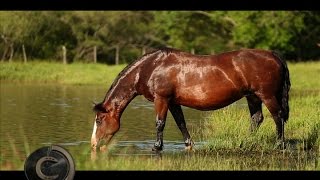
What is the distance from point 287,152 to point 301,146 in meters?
0.75

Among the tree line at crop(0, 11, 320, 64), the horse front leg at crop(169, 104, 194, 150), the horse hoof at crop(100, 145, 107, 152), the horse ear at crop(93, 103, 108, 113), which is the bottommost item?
the horse hoof at crop(100, 145, 107, 152)

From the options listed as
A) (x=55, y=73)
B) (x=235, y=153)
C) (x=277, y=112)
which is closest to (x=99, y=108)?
(x=235, y=153)

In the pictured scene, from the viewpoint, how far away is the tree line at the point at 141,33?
51344mm

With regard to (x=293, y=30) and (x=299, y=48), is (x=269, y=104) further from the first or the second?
(x=299, y=48)

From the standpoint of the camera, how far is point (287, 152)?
12.4m

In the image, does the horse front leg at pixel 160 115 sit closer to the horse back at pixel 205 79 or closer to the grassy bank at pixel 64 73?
the horse back at pixel 205 79

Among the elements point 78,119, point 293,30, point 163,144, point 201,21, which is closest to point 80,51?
point 201,21

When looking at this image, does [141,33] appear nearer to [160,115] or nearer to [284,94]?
[284,94]

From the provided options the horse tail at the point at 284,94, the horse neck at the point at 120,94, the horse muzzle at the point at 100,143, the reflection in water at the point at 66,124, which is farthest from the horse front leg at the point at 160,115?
the horse tail at the point at 284,94

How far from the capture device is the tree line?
5134 centimetres

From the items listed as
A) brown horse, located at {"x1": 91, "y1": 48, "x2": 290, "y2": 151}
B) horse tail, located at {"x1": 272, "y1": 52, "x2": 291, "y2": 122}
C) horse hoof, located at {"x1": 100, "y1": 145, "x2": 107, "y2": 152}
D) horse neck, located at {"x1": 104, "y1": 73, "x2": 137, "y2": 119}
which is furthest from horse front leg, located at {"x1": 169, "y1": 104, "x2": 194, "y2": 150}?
horse tail, located at {"x1": 272, "y1": 52, "x2": 291, "y2": 122}

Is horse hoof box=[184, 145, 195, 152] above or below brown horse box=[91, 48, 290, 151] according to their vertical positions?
below

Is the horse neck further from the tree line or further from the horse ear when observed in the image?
the tree line

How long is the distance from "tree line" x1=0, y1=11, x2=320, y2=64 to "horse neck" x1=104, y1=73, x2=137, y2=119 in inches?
1382
